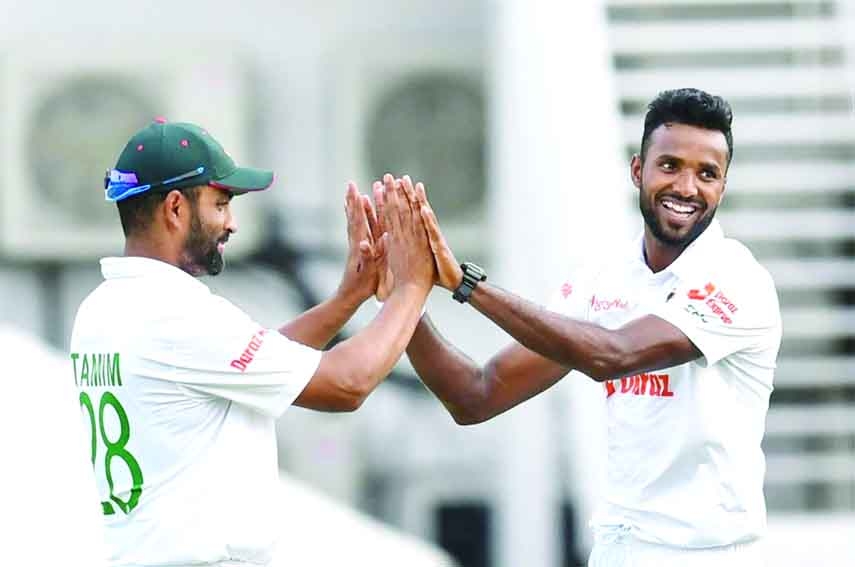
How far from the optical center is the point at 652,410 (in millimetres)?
3707

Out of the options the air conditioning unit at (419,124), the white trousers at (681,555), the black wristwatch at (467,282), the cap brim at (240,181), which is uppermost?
the air conditioning unit at (419,124)

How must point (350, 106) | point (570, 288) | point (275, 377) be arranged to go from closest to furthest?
point (275, 377) → point (570, 288) → point (350, 106)

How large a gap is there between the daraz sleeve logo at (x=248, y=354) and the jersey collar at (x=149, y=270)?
135 mm

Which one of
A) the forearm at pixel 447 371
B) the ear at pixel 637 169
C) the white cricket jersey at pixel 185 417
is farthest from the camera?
the forearm at pixel 447 371

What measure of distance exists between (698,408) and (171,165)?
103cm

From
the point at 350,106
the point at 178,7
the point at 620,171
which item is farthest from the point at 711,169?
the point at 178,7

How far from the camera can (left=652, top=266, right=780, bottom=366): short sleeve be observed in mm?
3668

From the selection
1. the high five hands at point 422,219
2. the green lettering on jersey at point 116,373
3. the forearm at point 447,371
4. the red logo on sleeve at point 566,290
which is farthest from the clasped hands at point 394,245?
the green lettering on jersey at point 116,373

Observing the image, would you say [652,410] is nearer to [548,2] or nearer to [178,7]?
[548,2]

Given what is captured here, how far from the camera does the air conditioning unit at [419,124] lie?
782 centimetres

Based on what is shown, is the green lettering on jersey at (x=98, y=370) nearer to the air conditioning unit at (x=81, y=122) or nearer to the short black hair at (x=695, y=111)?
the short black hair at (x=695, y=111)

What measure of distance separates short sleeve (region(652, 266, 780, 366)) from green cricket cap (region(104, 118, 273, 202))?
82cm

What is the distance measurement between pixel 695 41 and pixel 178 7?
86.1 inches

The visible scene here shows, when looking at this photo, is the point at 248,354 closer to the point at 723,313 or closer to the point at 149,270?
the point at 149,270
